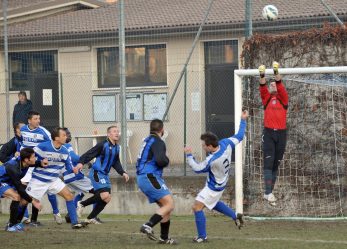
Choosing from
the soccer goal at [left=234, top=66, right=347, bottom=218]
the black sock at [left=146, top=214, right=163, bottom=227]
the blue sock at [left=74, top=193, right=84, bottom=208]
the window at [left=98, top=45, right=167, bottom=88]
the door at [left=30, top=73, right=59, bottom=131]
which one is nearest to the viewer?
the black sock at [left=146, top=214, right=163, bottom=227]

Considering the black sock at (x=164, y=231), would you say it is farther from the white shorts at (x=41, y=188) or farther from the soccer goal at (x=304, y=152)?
the soccer goal at (x=304, y=152)

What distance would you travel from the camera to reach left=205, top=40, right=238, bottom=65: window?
21.1 metres

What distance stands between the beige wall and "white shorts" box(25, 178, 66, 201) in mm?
4115

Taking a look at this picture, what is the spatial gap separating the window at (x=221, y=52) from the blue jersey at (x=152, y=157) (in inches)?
338

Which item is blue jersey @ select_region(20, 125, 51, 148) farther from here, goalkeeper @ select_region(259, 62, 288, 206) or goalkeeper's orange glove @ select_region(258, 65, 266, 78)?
goalkeeper's orange glove @ select_region(258, 65, 266, 78)

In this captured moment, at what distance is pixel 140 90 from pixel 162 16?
2.71 meters

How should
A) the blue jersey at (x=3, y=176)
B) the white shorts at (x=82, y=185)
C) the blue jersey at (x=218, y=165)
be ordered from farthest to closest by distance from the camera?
the white shorts at (x=82, y=185), the blue jersey at (x=3, y=176), the blue jersey at (x=218, y=165)

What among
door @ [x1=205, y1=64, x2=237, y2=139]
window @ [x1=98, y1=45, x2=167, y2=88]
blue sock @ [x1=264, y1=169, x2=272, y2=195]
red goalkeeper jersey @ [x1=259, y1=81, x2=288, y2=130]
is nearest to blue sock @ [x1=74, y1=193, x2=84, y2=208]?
door @ [x1=205, y1=64, x2=237, y2=139]

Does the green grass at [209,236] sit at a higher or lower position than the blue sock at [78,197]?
lower

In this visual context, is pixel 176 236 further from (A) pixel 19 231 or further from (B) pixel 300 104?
(B) pixel 300 104

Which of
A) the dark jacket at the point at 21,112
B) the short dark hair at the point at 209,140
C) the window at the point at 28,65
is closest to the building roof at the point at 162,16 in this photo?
the window at the point at 28,65

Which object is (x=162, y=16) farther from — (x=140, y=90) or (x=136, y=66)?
(x=140, y=90)

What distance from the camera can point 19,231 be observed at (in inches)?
568

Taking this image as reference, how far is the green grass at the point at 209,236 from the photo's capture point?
12094 mm
